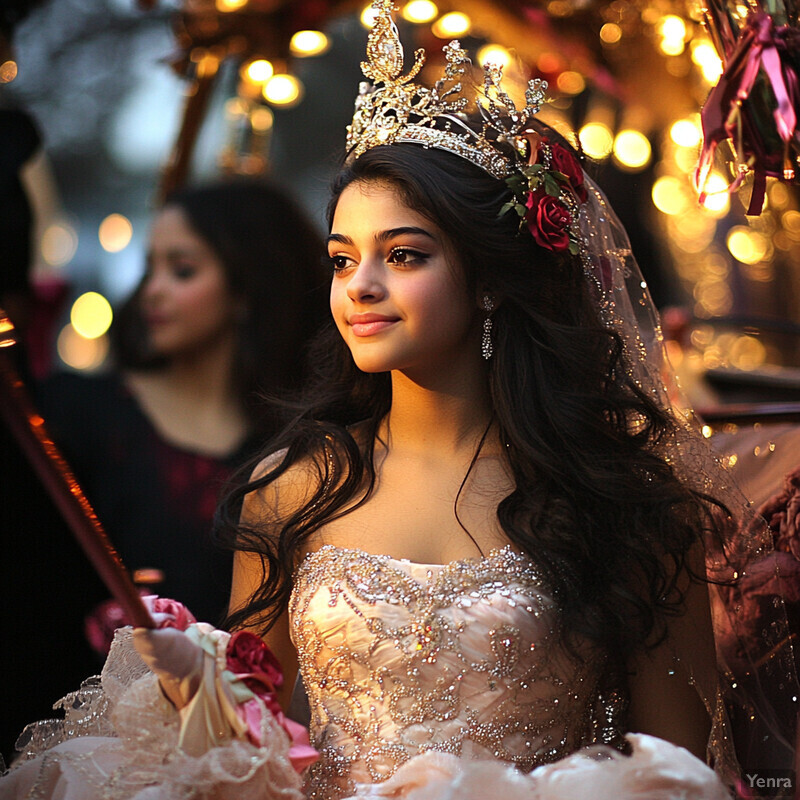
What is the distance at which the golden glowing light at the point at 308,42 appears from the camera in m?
4.52

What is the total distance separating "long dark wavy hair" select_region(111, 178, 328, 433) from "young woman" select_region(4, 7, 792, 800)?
60.4 inches

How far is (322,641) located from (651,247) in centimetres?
494

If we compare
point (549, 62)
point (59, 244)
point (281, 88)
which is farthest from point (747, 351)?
point (59, 244)

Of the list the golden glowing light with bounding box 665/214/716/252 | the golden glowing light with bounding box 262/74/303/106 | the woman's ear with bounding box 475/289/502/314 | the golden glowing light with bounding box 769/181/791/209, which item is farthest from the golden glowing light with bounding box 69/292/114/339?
the woman's ear with bounding box 475/289/502/314

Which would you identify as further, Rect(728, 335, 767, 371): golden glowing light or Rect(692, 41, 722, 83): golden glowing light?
Rect(728, 335, 767, 371): golden glowing light

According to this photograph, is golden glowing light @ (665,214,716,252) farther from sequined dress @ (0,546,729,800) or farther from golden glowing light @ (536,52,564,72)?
sequined dress @ (0,546,729,800)

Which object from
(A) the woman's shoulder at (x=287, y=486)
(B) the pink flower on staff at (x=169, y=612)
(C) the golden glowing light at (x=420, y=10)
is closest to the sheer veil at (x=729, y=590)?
(A) the woman's shoulder at (x=287, y=486)

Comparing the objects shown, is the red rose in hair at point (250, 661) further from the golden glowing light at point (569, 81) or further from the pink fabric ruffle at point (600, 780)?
the golden glowing light at point (569, 81)

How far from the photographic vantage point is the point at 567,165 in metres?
2.55

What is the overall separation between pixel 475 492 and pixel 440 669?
394mm

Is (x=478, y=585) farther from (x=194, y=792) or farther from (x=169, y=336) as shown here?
(x=169, y=336)

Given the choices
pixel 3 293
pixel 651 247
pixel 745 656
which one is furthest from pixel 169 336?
pixel 651 247

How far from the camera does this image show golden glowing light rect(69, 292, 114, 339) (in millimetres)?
9369

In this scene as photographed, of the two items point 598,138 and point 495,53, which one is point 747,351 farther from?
point 495,53
